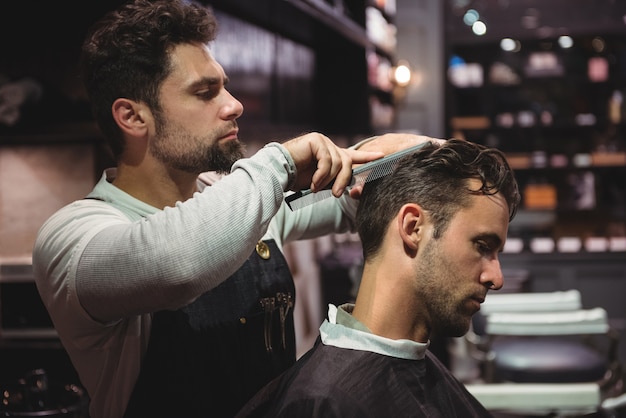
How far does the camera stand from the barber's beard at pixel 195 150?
1465 mm

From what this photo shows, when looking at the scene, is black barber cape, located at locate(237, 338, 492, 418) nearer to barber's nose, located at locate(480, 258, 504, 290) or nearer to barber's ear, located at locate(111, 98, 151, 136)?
barber's nose, located at locate(480, 258, 504, 290)

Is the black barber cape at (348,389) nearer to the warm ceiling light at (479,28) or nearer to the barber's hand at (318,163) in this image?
the barber's hand at (318,163)

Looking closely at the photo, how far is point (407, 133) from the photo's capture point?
108 inches

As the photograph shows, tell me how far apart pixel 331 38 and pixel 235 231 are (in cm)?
317

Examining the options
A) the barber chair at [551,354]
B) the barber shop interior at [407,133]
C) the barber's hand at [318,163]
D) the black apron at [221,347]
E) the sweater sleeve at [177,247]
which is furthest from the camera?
the barber chair at [551,354]

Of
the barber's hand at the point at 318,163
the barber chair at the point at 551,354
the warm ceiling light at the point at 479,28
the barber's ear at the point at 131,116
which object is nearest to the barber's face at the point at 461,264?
the barber's hand at the point at 318,163

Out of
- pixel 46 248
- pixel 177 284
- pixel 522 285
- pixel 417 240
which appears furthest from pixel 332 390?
pixel 522 285

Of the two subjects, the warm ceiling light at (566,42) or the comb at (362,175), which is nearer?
the comb at (362,175)

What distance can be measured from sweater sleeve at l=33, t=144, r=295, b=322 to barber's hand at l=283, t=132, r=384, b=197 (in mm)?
29

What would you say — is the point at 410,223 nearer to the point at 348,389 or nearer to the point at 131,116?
the point at 348,389

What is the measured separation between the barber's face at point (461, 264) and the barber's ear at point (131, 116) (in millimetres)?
593

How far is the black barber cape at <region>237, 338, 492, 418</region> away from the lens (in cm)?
144

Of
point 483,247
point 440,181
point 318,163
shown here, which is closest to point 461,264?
point 483,247

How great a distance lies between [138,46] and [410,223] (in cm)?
62
